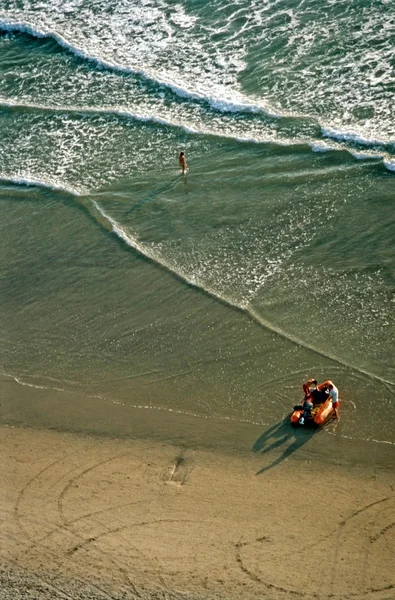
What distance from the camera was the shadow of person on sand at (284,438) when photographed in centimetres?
1636

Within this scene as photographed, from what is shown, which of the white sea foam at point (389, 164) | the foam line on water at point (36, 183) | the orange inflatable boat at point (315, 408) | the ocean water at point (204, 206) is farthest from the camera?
the foam line on water at point (36, 183)

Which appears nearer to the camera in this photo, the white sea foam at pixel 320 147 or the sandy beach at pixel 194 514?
the sandy beach at pixel 194 514

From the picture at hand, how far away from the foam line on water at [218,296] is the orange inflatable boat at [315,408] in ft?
3.93

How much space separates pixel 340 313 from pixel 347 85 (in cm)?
999

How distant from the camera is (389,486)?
15336mm

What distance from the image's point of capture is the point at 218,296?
20.1 metres

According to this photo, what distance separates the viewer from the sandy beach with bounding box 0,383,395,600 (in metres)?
14.0

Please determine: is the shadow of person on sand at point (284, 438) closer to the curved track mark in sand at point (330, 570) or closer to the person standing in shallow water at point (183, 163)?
the curved track mark in sand at point (330, 570)

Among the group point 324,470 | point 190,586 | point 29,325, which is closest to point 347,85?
point 29,325

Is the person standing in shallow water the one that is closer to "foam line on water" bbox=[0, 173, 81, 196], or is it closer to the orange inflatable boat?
"foam line on water" bbox=[0, 173, 81, 196]

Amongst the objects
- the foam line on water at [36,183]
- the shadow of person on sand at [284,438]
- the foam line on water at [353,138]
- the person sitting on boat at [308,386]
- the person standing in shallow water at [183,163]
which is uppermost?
the foam line on water at [353,138]

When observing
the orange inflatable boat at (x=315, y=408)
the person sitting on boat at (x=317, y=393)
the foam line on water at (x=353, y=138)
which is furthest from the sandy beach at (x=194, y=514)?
the foam line on water at (x=353, y=138)

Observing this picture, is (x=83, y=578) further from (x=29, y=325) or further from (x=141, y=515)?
(x=29, y=325)

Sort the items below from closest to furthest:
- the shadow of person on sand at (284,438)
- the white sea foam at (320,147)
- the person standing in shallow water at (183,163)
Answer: the shadow of person on sand at (284,438) < the person standing in shallow water at (183,163) < the white sea foam at (320,147)
